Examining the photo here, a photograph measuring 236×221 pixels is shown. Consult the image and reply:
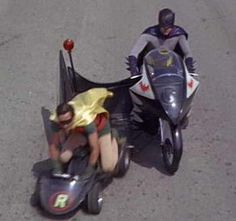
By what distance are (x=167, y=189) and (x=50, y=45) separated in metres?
4.85

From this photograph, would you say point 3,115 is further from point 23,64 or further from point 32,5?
point 32,5

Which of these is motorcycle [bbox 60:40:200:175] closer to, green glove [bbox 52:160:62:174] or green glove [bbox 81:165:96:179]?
green glove [bbox 81:165:96:179]

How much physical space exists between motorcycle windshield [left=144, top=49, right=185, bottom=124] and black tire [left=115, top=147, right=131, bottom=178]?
2.32 feet

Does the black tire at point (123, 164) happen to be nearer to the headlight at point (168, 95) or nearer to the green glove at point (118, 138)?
the green glove at point (118, 138)

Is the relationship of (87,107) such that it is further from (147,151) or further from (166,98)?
(147,151)

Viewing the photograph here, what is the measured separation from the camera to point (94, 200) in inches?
276

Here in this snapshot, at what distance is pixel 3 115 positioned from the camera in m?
9.27

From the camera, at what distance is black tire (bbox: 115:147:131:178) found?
24.7 feet

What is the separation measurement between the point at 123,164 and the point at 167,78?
1.03 meters

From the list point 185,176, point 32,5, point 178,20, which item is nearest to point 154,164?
point 185,176

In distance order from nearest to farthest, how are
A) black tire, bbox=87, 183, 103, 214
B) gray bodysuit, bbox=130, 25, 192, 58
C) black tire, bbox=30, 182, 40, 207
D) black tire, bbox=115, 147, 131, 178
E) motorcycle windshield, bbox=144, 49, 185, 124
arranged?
black tire, bbox=87, 183, 103, 214 < black tire, bbox=30, 182, 40, 207 < motorcycle windshield, bbox=144, 49, 185, 124 < black tire, bbox=115, 147, 131, 178 < gray bodysuit, bbox=130, 25, 192, 58

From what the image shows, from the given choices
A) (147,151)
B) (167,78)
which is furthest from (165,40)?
(147,151)

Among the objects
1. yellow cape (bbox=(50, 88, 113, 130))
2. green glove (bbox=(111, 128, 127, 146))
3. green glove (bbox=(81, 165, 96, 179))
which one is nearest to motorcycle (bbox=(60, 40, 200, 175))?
green glove (bbox=(111, 128, 127, 146))

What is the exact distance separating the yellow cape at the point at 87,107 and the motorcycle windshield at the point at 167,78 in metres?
0.59
